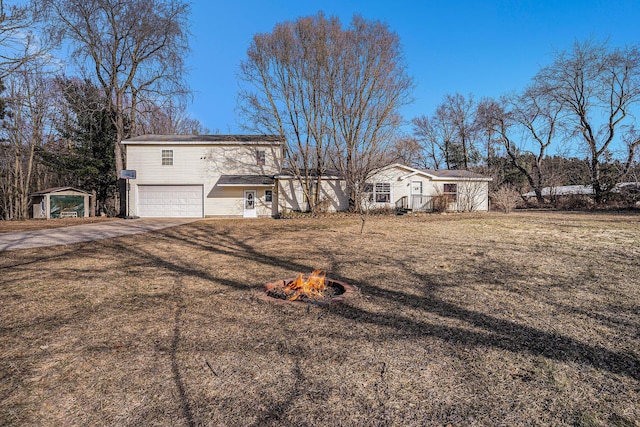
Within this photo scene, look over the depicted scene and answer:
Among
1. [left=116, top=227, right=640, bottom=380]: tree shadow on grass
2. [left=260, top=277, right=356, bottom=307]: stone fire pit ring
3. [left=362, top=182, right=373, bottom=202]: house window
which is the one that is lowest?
[left=116, top=227, right=640, bottom=380]: tree shadow on grass

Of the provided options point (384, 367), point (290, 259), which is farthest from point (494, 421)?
point (290, 259)

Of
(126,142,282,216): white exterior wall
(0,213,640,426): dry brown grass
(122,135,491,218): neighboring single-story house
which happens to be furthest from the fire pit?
(126,142,282,216): white exterior wall

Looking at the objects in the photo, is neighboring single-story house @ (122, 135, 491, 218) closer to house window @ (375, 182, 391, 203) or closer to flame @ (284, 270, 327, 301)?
house window @ (375, 182, 391, 203)

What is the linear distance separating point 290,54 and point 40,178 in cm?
2286

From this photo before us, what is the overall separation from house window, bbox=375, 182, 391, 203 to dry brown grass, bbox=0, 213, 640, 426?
15.5m

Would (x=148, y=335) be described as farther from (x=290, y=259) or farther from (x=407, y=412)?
(x=290, y=259)

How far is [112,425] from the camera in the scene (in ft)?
6.12

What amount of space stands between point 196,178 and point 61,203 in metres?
8.94

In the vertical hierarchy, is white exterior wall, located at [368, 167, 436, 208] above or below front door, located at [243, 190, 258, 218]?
above

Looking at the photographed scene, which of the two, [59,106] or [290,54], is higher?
[290,54]

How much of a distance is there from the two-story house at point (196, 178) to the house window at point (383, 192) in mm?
6760

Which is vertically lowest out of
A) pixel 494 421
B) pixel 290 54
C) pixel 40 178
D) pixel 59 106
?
pixel 494 421

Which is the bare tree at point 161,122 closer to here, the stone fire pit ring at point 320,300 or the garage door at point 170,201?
the garage door at point 170,201

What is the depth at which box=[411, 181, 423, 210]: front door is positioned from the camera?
21203 millimetres
